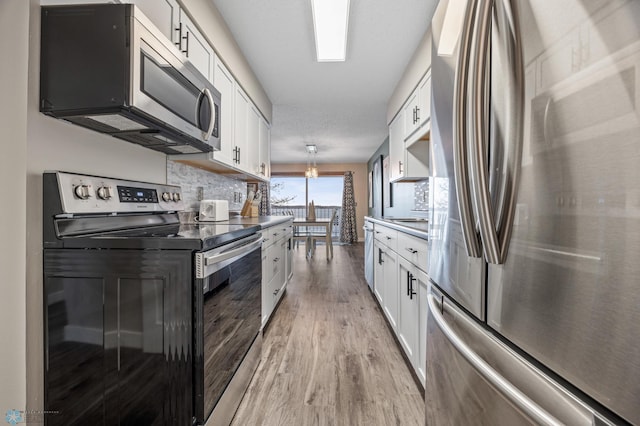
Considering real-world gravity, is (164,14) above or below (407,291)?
above

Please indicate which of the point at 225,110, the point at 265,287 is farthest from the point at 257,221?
the point at 225,110

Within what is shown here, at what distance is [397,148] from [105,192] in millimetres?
2798

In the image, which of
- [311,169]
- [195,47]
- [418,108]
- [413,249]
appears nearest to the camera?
[413,249]

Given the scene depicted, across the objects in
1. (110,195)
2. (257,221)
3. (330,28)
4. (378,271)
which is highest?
(330,28)

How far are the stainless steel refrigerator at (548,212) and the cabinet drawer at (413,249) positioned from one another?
770 millimetres

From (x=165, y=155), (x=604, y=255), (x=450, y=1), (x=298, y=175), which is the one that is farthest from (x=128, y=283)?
(x=298, y=175)

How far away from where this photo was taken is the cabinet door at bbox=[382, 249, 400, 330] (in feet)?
7.12

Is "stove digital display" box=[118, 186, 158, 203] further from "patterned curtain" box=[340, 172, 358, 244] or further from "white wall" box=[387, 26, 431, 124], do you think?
"patterned curtain" box=[340, 172, 358, 244]

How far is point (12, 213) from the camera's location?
3.19ft

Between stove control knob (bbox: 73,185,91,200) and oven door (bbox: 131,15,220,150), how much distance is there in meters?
0.37

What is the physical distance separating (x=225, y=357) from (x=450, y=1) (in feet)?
5.03

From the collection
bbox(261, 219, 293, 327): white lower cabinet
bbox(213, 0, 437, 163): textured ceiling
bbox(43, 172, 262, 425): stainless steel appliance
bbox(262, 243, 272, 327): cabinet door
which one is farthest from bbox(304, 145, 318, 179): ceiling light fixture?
bbox(43, 172, 262, 425): stainless steel appliance

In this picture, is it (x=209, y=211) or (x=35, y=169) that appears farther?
(x=209, y=211)

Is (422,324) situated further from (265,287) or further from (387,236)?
(265,287)
